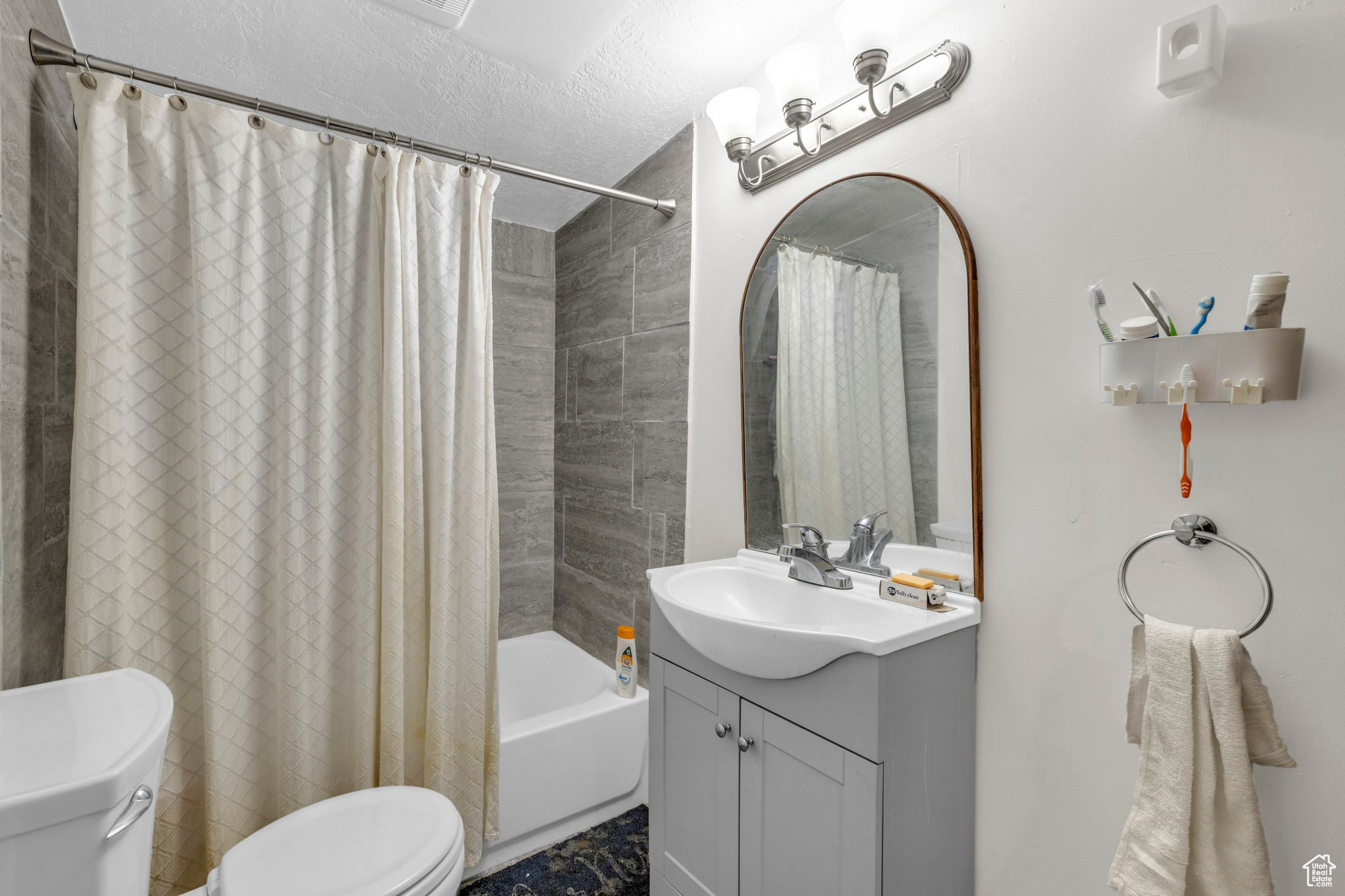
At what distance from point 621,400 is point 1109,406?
1.57m

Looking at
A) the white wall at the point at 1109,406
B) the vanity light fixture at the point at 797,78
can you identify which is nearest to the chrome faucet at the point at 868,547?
the white wall at the point at 1109,406

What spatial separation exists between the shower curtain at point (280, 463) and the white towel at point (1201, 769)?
1.48 meters

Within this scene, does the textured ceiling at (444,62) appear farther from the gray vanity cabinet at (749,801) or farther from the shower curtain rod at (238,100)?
the gray vanity cabinet at (749,801)

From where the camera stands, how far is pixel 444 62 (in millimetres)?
1588

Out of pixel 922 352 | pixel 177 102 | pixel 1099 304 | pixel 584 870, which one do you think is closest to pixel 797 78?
pixel 922 352

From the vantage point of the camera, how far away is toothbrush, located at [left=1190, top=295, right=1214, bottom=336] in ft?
2.73

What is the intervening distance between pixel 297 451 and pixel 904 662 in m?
1.45

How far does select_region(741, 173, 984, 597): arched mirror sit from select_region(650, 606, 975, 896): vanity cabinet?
254mm

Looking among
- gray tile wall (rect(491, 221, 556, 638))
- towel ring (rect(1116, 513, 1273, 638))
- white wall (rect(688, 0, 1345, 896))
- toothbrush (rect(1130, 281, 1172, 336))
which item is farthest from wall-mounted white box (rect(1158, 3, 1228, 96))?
gray tile wall (rect(491, 221, 556, 638))

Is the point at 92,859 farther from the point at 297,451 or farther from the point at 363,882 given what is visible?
the point at 297,451

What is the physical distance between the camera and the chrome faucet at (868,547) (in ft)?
4.39

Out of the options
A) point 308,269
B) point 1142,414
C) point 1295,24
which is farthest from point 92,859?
point 1295,24

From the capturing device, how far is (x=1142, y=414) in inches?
37.2

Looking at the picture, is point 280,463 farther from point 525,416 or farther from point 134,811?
point 525,416
